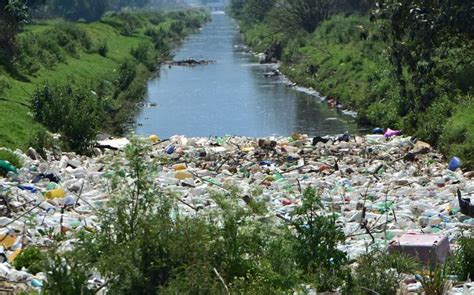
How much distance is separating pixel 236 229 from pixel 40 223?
151 inches

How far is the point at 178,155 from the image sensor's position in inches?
754

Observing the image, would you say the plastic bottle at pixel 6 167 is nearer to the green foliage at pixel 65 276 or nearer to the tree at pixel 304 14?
the green foliage at pixel 65 276

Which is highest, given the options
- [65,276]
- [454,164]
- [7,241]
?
[65,276]

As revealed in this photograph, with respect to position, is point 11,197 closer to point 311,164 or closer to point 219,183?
point 219,183

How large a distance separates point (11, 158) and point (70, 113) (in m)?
4.11

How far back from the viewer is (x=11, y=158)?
1619cm

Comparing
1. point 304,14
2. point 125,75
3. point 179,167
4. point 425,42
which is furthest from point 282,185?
point 304,14

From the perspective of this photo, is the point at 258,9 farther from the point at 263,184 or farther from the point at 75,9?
the point at 263,184

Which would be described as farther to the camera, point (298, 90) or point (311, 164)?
point (298, 90)

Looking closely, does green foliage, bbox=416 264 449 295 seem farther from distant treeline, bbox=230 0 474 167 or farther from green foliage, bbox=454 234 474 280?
distant treeline, bbox=230 0 474 167

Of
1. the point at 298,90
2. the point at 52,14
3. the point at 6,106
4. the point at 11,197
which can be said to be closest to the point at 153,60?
the point at 298,90

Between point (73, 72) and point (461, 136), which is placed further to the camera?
point (73, 72)

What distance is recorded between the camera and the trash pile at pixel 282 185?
37.3 ft

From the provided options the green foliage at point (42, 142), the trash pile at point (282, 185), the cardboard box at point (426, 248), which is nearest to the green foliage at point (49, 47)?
the trash pile at point (282, 185)
